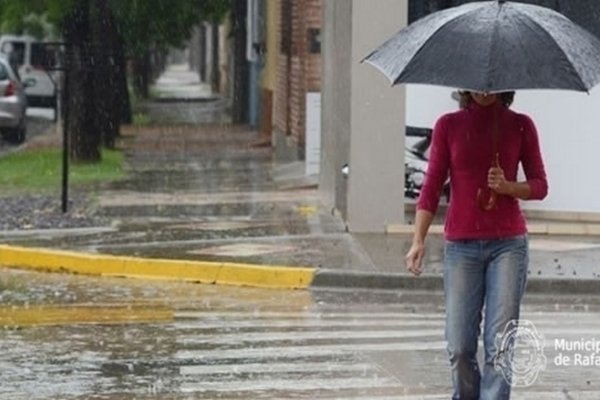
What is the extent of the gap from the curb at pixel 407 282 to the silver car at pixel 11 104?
1957 centimetres

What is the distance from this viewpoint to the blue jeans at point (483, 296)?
7770 millimetres

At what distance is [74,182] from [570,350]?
1426 cm

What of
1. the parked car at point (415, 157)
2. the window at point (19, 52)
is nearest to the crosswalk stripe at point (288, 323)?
the parked car at point (415, 157)

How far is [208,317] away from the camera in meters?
12.7

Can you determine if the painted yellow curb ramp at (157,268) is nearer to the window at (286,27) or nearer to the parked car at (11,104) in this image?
the window at (286,27)

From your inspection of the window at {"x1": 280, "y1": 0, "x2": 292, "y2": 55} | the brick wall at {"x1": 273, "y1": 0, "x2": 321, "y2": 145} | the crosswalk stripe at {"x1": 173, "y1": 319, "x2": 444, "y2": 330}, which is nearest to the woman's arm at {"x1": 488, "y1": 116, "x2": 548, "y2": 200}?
the crosswalk stripe at {"x1": 173, "y1": 319, "x2": 444, "y2": 330}

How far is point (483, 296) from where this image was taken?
25.8 ft

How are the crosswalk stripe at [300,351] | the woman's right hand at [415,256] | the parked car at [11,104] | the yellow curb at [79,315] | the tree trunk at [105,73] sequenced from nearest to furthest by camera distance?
the woman's right hand at [415,256] → the crosswalk stripe at [300,351] → the yellow curb at [79,315] → the tree trunk at [105,73] → the parked car at [11,104]

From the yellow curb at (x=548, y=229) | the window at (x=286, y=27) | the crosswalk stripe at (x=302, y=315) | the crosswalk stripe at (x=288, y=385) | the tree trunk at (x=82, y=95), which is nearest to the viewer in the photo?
the crosswalk stripe at (x=288, y=385)

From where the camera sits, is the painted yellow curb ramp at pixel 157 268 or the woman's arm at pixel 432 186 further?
the painted yellow curb ramp at pixel 157 268

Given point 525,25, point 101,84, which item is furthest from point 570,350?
point 101,84

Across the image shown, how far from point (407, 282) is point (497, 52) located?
6628mm

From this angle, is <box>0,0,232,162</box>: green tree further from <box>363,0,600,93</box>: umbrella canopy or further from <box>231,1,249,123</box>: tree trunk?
<box>363,0,600,93</box>: umbrella canopy

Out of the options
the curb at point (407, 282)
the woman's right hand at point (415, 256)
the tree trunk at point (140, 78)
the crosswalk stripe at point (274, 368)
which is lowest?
the tree trunk at point (140, 78)
